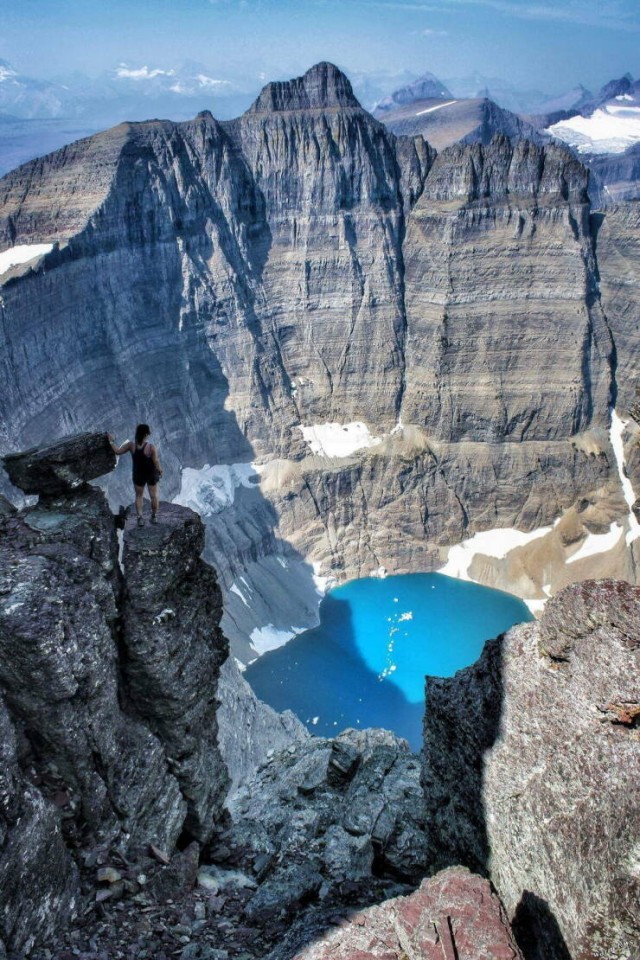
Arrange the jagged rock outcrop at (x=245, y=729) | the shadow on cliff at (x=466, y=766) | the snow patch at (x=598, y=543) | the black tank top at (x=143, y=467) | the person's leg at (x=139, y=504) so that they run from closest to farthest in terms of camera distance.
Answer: the shadow on cliff at (x=466, y=766), the person's leg at (x=139, y=504), the black tank top at (x=143, y=467), the jagged rock outcrop at (x=245, y=729), the snow patch at (x=598, y=543)

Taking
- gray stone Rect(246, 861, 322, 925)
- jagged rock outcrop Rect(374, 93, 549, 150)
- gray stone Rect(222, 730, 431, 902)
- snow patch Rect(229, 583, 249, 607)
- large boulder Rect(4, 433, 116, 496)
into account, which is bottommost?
snow patch Rect(229, 583, 249, 607)

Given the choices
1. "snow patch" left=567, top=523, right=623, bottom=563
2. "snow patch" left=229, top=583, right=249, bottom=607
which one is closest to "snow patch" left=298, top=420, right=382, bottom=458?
"snow patch" left=229, top=583, right=249, bottom=607

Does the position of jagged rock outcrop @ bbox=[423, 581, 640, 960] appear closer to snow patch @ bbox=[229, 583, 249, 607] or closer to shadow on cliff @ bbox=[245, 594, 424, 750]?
shadow on cliff @ bbox=[245, 594, 424, 750]

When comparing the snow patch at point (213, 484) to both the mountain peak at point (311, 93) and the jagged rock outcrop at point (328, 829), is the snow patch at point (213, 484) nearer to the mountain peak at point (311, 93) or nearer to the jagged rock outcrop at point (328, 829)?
the mountain peak at point (311, 93)

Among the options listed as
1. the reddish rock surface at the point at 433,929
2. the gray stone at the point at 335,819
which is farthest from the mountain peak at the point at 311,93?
the reddish rock surface at the point at 433,929

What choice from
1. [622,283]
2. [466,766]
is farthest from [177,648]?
[622,283]
